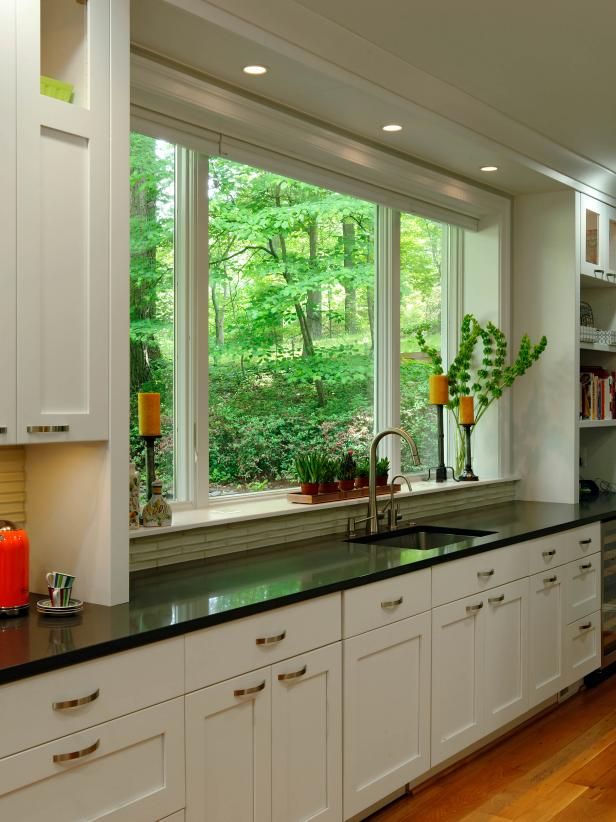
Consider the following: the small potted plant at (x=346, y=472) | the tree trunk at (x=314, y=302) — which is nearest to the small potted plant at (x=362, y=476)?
the small potted plant at (x=346, y=472)

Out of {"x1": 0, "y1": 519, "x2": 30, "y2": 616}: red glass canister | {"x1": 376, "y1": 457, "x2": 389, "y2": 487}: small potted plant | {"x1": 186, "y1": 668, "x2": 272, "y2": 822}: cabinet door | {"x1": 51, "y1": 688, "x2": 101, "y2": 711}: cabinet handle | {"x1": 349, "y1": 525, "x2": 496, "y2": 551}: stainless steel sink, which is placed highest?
{"x1": 376, "y1": 457, "x2": 389, "y2": 487}: small potted plant

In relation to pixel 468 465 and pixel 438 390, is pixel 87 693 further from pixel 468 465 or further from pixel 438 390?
pixel 468 465

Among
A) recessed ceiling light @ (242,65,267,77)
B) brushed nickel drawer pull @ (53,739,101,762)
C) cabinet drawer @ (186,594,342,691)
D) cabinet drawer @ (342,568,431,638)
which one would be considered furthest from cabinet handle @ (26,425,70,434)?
recessed ceiling light @ (242,65,267,77)

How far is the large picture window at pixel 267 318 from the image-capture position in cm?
339

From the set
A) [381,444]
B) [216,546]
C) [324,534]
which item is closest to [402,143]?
[381,444]

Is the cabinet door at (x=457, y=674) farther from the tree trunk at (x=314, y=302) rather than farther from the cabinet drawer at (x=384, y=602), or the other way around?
the tree trunk at (x=314, y=302)

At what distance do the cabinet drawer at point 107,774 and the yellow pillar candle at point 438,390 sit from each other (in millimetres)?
2571

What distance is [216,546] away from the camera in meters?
3.25

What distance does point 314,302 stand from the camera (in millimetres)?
4109

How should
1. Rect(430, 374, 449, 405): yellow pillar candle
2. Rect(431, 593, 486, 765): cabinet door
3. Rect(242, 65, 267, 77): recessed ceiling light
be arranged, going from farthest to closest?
Rect(430, 374, 449, 405): yellow pillar candle, Rect(431, 593, 486, 765): cabinet door, Rect(242, 65, 267, 77): recessed ceiling light

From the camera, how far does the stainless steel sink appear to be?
3.87 meters

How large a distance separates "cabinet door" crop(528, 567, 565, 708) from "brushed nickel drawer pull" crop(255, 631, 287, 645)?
1641 millimetres

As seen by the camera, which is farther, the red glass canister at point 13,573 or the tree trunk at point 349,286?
the tree trunk at point 349,286

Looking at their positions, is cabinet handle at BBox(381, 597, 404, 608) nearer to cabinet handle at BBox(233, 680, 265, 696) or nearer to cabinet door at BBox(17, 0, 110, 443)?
cabinet handle at BBox(233, 680, 265, 696)
